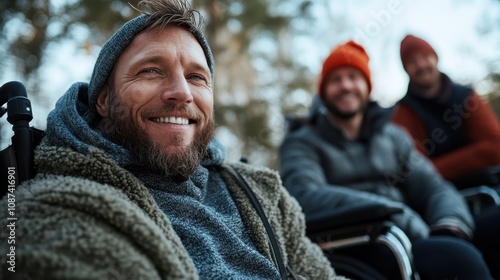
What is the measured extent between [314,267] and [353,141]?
1187 millimetres

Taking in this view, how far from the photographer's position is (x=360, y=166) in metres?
2.66

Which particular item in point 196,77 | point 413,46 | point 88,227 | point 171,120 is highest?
point 413,46

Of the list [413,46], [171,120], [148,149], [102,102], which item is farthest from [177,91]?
[413,46]

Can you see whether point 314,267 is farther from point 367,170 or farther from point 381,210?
point 367,170

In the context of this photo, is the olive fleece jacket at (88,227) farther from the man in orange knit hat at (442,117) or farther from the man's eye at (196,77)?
the man in orange knit hat at (442,117)

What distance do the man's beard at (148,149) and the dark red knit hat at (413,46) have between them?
234 cm

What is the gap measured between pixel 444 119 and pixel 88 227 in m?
2.90

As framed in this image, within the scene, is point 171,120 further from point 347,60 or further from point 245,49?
point 245,49

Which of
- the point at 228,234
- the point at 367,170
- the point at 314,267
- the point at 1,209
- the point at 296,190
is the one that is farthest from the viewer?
the point at 367,170

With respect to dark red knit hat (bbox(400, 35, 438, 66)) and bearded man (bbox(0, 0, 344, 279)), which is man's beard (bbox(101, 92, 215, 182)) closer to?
bearded man (bbox(0, 0, 344, 279))

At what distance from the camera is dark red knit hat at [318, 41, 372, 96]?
2.89 m

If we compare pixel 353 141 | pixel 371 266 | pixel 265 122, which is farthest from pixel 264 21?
pixel 371 266

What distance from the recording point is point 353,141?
2.78m

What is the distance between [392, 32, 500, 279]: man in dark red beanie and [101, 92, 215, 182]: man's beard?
2.24 metres
